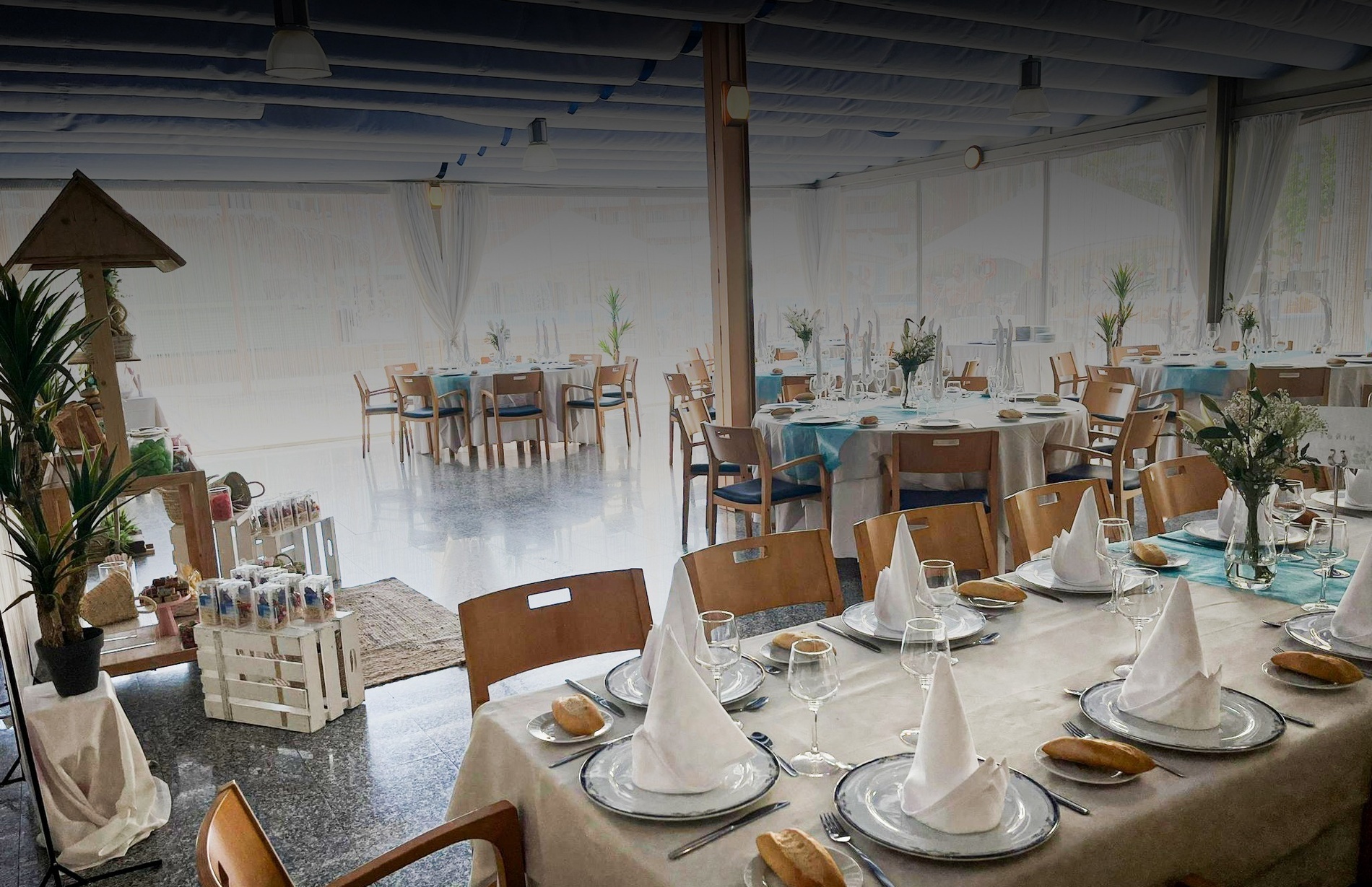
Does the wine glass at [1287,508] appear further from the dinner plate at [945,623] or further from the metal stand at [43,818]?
the metal stand at [43,818]

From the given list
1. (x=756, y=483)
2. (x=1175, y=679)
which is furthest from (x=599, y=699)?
(x=756, y=483)

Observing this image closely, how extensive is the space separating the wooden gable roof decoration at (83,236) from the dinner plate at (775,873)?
3296mm

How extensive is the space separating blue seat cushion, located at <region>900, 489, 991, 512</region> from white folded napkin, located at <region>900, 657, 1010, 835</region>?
3366 millimetres

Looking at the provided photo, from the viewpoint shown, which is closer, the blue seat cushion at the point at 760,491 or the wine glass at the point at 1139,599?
the wine glass at the point at 1139,599

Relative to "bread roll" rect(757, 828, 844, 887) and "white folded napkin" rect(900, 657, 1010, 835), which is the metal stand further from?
"white folded napkin" rect(900, 657, 1010, 835)

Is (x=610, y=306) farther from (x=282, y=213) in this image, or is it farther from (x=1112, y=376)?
(x=1112, y=376)

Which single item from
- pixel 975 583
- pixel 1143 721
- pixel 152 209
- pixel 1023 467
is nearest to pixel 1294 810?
pixel 1143 721

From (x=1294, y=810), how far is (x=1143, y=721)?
240 millimetres

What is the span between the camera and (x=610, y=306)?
13.0 metres

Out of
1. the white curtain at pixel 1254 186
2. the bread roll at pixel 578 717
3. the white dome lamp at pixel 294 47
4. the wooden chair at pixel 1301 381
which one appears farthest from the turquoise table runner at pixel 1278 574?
the white curtain at pixel 1254 186

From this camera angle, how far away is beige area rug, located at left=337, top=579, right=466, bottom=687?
4.08 m

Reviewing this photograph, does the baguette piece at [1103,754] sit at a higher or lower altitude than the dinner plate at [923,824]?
higher

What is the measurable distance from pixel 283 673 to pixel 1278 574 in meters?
3.11

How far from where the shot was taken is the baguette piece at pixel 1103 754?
1441 mm
